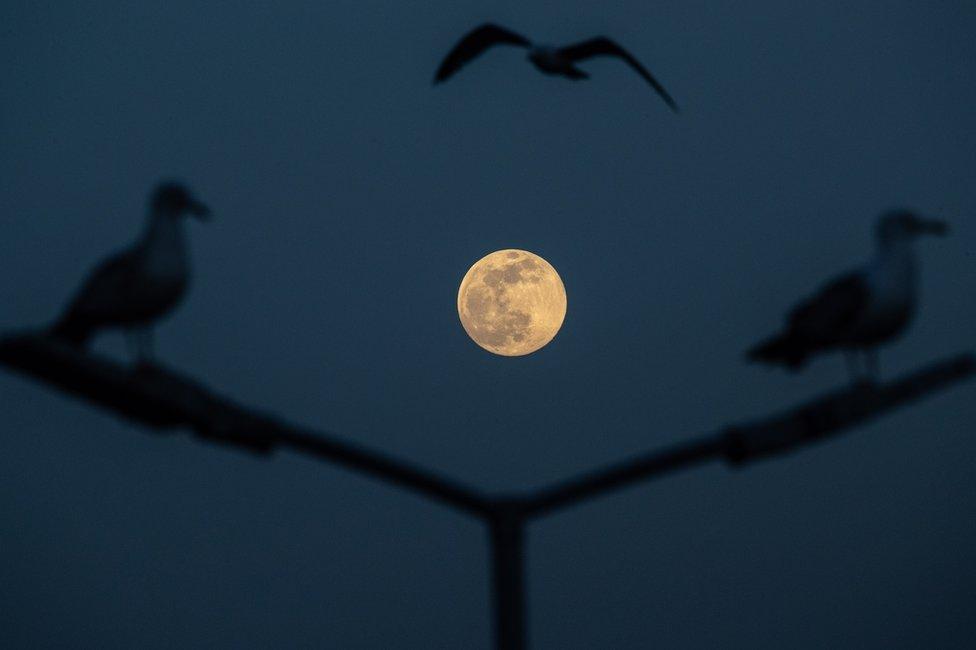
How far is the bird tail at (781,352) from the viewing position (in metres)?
5.97

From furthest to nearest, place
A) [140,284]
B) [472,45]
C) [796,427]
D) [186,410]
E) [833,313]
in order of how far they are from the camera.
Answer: [472,45] → [833,313] → [140,284] → [796,427] → [186,410]

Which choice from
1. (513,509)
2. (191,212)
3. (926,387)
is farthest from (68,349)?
(926,387)

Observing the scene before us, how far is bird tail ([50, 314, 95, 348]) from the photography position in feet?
17.4

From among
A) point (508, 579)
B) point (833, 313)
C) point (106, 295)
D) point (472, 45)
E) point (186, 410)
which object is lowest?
point (508, 579)

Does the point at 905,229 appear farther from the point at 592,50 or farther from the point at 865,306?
the point at 592,50

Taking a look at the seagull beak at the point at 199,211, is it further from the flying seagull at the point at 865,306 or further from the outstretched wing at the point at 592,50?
the outstretched wing at the point at 592,50

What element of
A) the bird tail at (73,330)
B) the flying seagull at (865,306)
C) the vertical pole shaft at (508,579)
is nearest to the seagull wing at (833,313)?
the flying seagull at (865,306)

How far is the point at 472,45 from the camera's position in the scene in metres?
16.1

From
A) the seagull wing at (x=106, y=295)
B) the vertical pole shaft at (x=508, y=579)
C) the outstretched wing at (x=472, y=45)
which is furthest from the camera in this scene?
the outstretched wing at (x=472, y=45)

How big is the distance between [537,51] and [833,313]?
11545 mm

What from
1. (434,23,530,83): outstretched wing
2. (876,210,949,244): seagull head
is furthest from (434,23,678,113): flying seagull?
(876,210,949,244): seagull head

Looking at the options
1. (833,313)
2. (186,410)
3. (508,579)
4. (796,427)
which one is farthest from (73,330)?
(833,313)

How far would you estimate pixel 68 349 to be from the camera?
4.17 meters

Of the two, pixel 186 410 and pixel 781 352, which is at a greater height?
pixel 781 352
